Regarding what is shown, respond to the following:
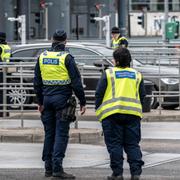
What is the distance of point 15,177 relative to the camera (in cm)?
1082

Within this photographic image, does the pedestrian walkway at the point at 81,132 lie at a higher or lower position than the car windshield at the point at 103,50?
lower

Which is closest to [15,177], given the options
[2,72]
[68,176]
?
[68,176]

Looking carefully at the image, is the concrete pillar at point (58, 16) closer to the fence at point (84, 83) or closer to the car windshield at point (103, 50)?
the car windshield at point (103, 50)

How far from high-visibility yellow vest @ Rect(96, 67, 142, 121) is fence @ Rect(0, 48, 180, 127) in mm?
6392

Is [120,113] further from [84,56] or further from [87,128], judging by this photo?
[84,56]

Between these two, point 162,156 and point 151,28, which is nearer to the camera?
point 162,156

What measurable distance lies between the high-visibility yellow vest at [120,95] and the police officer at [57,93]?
472mm

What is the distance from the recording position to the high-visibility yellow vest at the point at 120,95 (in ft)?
32.8

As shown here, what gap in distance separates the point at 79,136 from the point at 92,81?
16.1 ft

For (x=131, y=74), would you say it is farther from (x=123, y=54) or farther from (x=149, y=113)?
(x=149, y=113)

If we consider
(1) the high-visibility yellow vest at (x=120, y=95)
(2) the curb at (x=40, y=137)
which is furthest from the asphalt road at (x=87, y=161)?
(1) the high-visibility yellow vest at (x=120, y=95)

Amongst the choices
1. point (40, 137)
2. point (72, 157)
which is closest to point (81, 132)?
point (40, 137)

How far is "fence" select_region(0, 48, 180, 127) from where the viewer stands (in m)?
17.7

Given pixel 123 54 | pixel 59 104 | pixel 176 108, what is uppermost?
pixel 123 54
